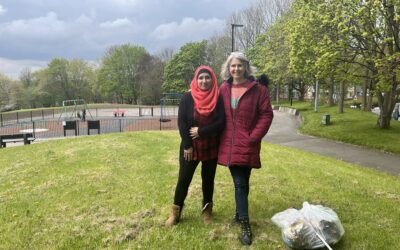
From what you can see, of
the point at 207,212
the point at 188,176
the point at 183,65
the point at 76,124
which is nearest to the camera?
the point at 188,176

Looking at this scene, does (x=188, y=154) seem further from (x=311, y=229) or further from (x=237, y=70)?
(x=311, y=229)

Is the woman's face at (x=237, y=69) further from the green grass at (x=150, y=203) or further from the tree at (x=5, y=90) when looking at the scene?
the tree at (x=5, y=90)

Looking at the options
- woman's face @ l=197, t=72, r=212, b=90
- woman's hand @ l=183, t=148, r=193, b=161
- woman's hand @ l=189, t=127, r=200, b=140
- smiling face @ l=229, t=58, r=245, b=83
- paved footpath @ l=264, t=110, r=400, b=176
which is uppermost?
smiling face @ l=229, t=58, r=245, b=83

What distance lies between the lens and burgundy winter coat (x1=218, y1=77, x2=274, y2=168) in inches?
138

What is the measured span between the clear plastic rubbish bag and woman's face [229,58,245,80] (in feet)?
5.15

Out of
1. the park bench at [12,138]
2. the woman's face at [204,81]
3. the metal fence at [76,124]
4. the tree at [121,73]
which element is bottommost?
the metal fence at [76,124]

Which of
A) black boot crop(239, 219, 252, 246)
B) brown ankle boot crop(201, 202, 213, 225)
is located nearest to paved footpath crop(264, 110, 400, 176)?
brown ankle boot crop(201, 202, 213, 225)

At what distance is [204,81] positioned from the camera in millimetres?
3580

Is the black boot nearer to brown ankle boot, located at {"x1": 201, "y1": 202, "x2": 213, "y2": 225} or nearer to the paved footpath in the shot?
brown ankle boot, located at {"x1": 201, "y1": 202, "x2": 213, "y2": 225}

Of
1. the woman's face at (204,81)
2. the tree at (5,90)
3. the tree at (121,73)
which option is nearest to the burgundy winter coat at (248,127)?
the woman's face at (204,81)

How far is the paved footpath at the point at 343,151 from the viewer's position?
10458mm

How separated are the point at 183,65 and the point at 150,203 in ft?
181

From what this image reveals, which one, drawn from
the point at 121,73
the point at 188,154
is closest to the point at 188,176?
the point at 188,154

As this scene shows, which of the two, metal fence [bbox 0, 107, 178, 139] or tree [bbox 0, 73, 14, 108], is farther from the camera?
tree [bbox 0, 73, 14, 108]
